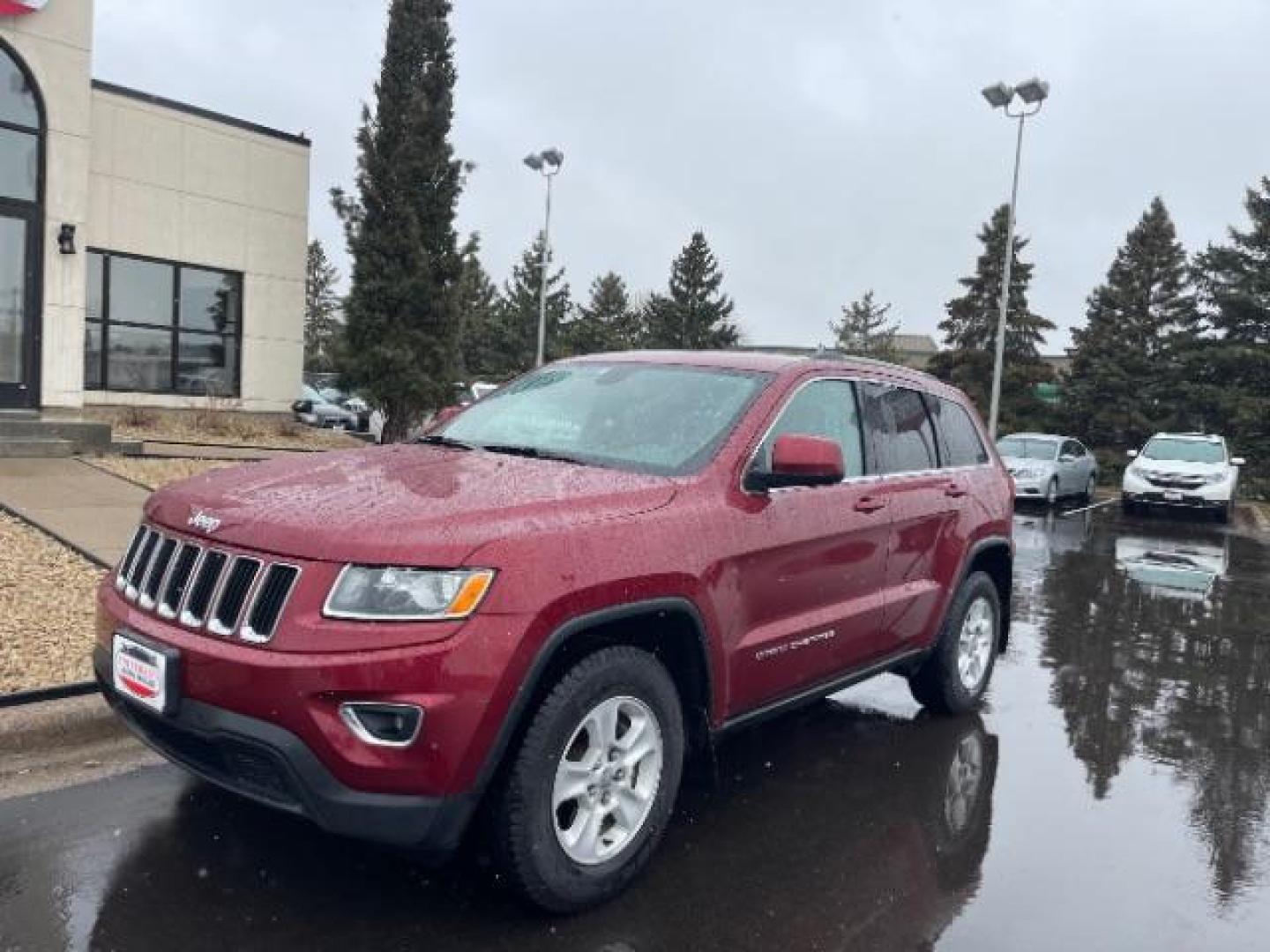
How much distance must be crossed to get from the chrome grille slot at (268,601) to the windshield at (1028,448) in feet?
61.7

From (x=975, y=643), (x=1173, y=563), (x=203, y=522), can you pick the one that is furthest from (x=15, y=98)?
(x=1173, y=563)

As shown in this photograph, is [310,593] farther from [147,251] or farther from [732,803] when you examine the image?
[147,251]

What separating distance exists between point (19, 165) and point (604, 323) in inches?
1660

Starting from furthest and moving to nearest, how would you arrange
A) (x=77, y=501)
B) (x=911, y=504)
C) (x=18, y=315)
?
(x=18, y=315), (x=77, y=501), (x=911, y=504)

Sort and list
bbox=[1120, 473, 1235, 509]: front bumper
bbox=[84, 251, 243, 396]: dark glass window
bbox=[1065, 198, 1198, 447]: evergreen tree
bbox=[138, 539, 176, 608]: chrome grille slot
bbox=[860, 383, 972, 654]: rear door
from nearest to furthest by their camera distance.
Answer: bbox=[138, 539, 176, 608]: chrome grille slot → bbox=[860, 383, 972, 654]: rear door → bbox=[84, 251, 243, 396]: dark glass window → bbox=[1120, 473, 1235, 509]: front bumper → bbox=[1065, 198, 1198, 447]: evergreen tree

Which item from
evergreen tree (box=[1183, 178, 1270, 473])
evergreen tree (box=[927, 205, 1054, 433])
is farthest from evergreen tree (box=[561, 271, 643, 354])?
evergreen tree (box=[1183, 178, 1270, 473])

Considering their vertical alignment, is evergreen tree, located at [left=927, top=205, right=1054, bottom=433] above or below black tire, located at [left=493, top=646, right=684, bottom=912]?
above

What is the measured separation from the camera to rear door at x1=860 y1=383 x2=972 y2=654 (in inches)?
193

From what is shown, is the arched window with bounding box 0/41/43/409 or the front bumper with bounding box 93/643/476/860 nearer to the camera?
the front bumper with bounding box 93/643/476/860

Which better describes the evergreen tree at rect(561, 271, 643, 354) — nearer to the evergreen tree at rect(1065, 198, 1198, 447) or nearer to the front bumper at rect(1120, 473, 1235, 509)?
the evergreen tree at rect(1065, 198, 1198, 447)

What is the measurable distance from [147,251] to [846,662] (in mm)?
15757

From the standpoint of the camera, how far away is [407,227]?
18.3 meters

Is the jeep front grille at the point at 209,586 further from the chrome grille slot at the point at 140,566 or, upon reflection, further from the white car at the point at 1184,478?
the white car at the point at 1184,478

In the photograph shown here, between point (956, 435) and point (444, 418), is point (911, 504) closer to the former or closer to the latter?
point (956, 435)
